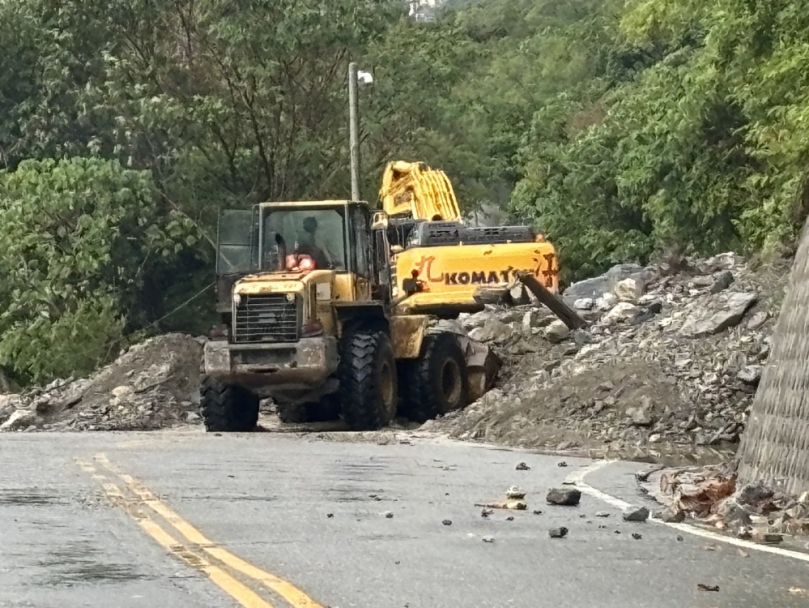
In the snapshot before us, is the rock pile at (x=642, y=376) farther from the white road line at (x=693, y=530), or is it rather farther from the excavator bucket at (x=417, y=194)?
the excavator bucket at (x=417, y=194)

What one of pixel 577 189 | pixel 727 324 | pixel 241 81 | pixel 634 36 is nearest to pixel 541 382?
pixel 727 324

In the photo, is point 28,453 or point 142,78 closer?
point 28,453

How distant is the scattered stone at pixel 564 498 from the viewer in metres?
12.4

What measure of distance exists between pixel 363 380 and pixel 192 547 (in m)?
13.6

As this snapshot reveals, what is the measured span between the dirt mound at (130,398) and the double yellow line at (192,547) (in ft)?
47.3

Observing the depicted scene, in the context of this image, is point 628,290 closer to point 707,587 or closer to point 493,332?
point 493,332

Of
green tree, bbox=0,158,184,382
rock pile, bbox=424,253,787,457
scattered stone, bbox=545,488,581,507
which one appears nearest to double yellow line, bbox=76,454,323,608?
scattered stone, bbox=545,488,581,507

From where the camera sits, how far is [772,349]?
13516 mm

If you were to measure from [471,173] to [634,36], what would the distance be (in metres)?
24.2

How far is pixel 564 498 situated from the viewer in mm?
12461

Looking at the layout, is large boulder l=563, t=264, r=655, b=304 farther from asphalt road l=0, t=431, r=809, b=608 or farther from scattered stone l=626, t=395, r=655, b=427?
asphalt road l=0, t=431, r=809, b=608

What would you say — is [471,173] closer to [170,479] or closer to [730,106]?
[730,106]

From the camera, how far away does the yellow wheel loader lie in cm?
2319

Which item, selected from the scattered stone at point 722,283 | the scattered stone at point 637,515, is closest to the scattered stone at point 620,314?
the scattered stone at point 722,283
